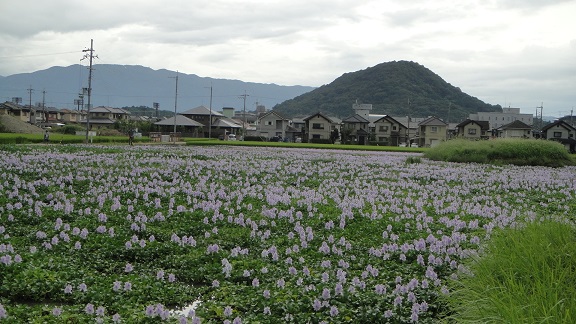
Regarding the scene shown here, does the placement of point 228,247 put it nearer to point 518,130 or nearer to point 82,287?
point 82,287

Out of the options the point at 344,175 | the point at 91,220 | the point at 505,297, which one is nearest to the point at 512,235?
the point at 505,297

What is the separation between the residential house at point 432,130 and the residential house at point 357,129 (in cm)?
839

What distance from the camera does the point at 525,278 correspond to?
545 centimetres

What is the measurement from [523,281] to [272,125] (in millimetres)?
81877

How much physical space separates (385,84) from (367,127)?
5084 cm

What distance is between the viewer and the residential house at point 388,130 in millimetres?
78000

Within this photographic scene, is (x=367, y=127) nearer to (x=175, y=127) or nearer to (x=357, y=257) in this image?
(x=175, y=127)

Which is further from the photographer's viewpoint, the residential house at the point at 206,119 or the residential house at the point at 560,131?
the residential house at the point at 206,119

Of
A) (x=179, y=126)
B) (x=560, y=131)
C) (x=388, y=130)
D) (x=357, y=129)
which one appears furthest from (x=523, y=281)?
(x=179, y=126)

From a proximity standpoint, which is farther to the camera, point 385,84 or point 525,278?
point 385,84

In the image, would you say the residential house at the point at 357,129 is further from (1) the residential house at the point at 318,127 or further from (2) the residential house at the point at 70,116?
(2) the residential house at the point at 70,116

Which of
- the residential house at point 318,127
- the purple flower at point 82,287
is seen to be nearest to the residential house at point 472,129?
the residential house at point 318,127

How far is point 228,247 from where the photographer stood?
8.20m

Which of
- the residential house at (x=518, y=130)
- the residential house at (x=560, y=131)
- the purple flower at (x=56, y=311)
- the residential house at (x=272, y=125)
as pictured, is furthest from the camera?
the residential house at (x=272, y=125)
